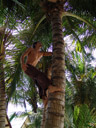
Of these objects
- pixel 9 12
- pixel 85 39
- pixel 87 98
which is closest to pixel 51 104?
pixel 9 12

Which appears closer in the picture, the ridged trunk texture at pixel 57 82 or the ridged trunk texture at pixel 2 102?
the ridged trunk texture at pixel 57 82

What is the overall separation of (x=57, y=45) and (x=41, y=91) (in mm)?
1110

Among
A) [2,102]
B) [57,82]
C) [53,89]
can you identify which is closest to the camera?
[53,89]

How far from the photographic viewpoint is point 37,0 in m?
5.12

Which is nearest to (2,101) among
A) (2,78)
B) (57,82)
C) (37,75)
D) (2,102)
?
(2,102)

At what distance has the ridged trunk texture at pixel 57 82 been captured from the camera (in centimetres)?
265

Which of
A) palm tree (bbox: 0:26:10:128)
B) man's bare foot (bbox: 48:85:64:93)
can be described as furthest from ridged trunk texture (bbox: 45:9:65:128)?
palm tree (bbox: 0:26:10:128)

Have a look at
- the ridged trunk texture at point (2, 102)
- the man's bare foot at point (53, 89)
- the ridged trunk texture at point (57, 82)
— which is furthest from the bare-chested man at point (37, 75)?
the ridged trunk texture at point (2, 102)

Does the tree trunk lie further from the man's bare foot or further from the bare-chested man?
the man's bare foot

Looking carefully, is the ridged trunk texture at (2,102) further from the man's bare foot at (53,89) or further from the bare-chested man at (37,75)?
the man's bare foot at (53,89)

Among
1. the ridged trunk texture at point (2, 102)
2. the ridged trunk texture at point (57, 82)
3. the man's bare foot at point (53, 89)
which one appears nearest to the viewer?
the ridged trunk texture at point (57, 82)

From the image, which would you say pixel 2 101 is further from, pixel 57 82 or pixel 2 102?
pixel 57 82

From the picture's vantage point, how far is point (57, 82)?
3053mm

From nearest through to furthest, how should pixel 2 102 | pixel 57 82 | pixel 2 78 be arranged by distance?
pixel 57 82 → pixel 2 102 → pixel 2 78
